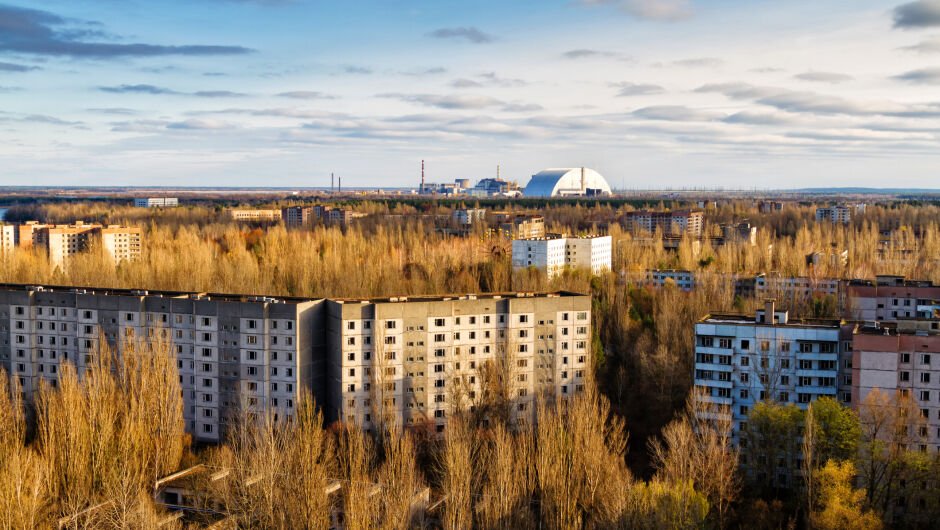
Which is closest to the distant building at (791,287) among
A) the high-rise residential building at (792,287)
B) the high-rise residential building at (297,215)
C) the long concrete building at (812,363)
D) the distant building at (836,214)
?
the high-rise residential building at (792,287)

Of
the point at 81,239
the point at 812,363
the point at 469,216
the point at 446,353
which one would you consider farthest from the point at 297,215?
the point at 812,363

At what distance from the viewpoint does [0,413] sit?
14062 mm

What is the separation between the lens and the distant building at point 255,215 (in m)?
59.6

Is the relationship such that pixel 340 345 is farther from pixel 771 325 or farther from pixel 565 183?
pixel 565 183

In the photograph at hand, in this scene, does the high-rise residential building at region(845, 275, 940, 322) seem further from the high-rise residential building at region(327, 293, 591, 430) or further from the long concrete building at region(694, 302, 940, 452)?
the high-rise residential building at region(327, 293, 591, 430)

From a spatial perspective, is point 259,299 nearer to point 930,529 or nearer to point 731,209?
point 930,529

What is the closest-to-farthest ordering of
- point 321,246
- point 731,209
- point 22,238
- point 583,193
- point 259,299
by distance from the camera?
point 259,299, point 321,246, point 22,238, point 731,209, point 583,193

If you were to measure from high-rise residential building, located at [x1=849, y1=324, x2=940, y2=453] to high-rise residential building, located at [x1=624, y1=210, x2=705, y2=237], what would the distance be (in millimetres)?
37484

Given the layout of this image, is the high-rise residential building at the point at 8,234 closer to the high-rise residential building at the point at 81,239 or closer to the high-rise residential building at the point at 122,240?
the high-rise residential building at the point at 81,239

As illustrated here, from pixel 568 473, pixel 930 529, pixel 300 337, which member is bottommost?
pixel 930 529

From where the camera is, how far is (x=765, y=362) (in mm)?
14977

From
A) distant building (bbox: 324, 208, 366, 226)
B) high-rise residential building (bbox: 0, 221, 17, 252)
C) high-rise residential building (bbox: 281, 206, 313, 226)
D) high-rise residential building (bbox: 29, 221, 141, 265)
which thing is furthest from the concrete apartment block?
high-rise residential building (bbox: 281, 206, 313, 226)

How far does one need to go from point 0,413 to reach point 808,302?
66.1ft

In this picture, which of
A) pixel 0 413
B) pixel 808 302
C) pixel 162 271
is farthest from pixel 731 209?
pixel 0 413
